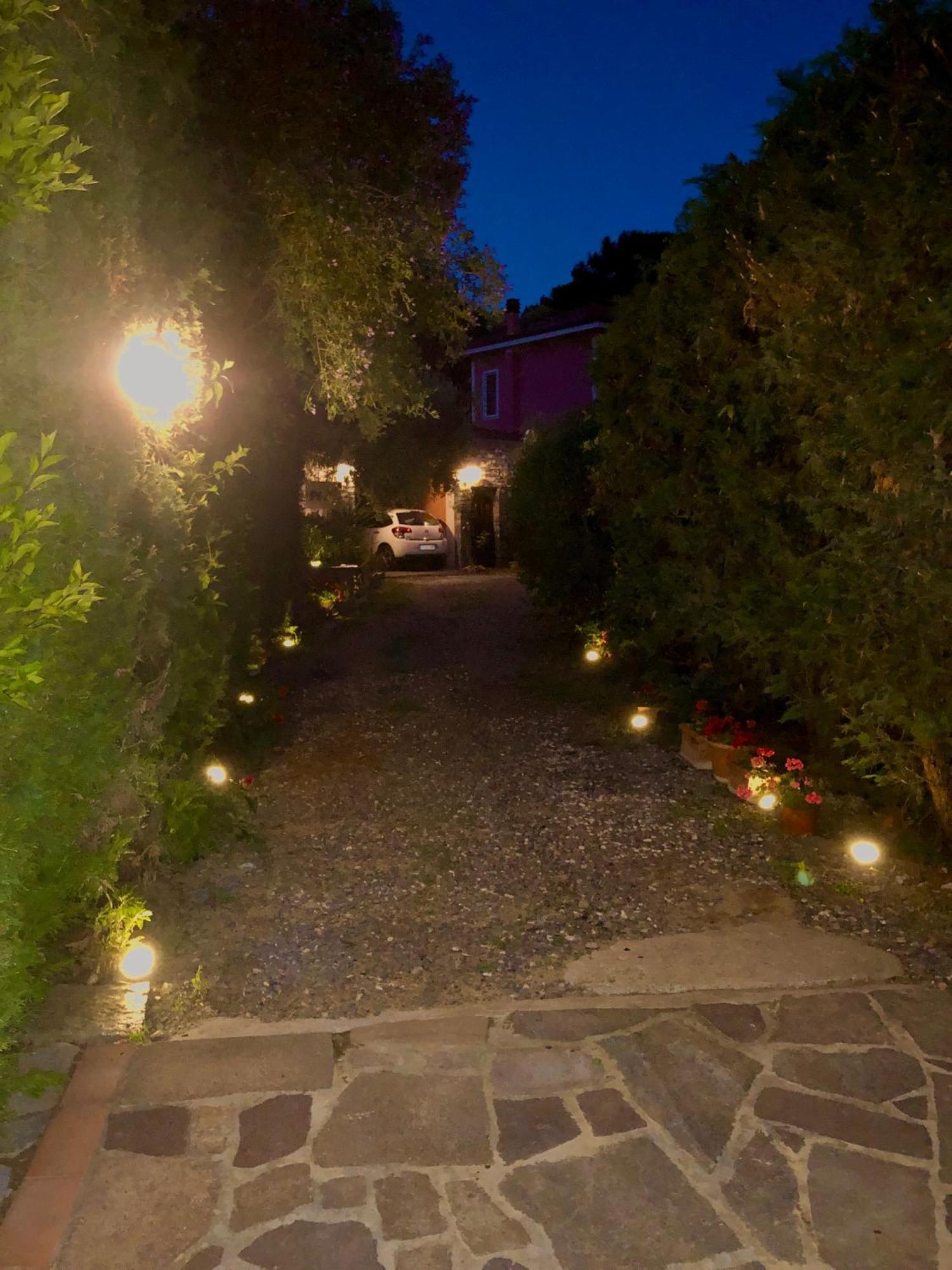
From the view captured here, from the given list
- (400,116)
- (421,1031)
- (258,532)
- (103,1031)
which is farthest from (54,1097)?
(400,116)

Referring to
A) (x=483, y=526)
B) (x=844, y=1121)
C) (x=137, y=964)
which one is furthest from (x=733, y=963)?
(x=483, y=526)

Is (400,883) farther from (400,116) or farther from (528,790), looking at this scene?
(400,116)

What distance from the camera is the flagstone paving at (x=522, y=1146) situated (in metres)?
2.80

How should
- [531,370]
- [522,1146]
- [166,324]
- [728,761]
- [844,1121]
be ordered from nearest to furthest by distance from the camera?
[522,1146] < [844,1121] < [166,324] < [728,761] < [531,370]

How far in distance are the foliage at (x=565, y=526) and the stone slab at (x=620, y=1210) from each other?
7.90 metres

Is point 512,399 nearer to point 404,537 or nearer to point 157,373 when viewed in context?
point 404,537

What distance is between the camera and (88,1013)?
400 centimetres

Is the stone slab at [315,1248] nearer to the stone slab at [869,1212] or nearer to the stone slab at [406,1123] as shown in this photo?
the stone slab at [406,1123]

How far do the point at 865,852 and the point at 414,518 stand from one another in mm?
18899

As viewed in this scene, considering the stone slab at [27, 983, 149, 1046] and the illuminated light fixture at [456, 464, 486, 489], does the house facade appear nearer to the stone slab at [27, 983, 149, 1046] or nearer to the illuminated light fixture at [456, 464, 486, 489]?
the illuminated light fixture at [456, 464, 486, 489]

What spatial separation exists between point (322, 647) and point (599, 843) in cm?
712

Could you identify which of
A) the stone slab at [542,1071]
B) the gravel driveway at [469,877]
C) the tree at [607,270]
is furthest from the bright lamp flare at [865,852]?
the tree at [607,270]

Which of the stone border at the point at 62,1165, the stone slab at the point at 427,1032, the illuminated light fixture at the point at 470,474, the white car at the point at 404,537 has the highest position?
the illuminated light fixture at the point at 470,474

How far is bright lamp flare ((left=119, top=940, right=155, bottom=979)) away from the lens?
14.2ft
